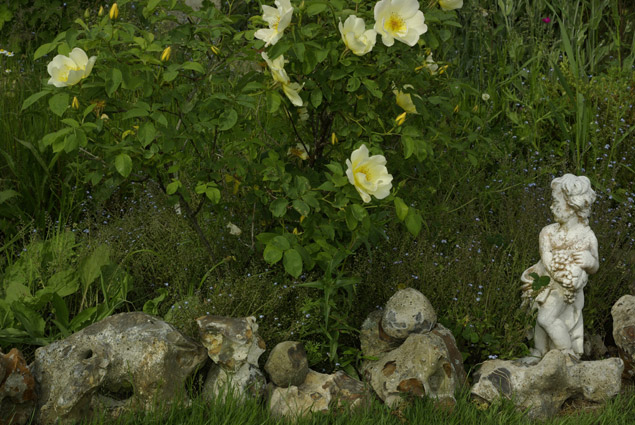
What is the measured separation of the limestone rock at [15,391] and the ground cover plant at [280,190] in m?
0.44

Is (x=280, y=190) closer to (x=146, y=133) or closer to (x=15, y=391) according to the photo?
(x=146, y=133)

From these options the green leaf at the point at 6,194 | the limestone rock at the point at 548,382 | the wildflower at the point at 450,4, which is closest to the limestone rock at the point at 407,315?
the limestone rock at the point at 548,382

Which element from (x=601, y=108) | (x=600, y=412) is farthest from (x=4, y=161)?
(x=601, y=108)

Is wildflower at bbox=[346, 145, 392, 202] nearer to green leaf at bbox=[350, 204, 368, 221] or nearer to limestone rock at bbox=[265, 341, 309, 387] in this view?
green leaf at bbox=[350, 204, 368, 221]

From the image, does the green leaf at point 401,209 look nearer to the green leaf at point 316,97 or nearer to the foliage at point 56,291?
the green leaf at point 316,97

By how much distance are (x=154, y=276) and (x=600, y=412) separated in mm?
2041

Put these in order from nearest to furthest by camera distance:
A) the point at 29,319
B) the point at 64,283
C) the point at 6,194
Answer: the point at 29,319 < the point at 64,283 < the point at 6,194

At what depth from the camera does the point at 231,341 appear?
3014mm

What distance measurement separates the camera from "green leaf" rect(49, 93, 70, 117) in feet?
9.37

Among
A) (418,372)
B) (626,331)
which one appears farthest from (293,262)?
(626,331)

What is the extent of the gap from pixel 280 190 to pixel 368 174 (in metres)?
0.45

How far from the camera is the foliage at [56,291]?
3.21 metres

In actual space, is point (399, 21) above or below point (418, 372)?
above

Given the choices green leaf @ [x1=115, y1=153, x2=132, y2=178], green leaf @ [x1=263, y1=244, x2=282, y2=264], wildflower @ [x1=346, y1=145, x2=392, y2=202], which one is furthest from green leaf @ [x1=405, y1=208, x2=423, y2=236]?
→ green leaf @ [x1=115, y1=153, x2=132, y2=178]
